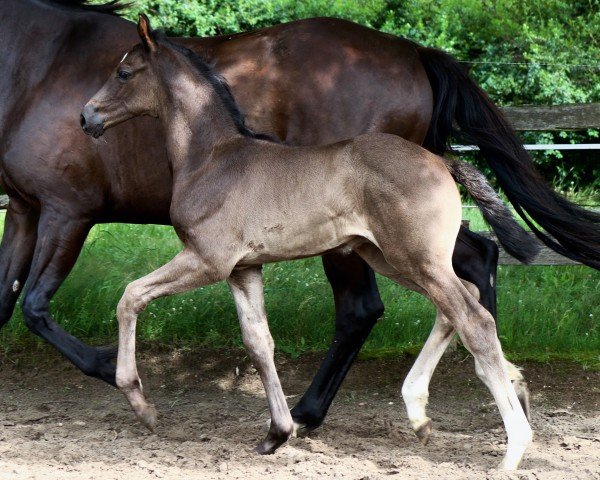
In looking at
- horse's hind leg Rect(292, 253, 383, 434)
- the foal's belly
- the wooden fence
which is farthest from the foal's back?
the wooden fence

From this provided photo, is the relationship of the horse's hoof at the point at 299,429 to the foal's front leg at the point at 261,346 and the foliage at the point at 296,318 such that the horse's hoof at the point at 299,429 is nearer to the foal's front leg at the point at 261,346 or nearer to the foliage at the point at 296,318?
the foal's front leg at the point at 261,346

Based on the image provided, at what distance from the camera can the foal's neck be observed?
4.36 m

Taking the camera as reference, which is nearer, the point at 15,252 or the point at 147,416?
the point at 147,416

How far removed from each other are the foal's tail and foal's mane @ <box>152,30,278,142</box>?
0.89 metres

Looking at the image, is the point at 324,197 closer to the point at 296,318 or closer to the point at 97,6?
the point at 97,6

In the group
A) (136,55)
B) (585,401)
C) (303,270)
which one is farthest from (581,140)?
(136,55)

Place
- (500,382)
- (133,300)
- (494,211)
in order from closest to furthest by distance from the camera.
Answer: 1. (500,382)
2. (133,300)
3. (494,211)

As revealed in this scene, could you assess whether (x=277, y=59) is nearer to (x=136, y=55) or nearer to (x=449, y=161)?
(x=136, y=55)

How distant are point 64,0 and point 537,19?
8084mm

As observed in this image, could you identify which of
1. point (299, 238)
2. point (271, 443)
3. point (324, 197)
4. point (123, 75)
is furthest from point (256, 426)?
point (123, 75)

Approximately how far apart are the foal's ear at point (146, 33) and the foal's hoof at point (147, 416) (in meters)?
1.69

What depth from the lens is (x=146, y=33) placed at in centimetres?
433

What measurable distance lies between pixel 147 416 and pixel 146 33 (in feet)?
5.84

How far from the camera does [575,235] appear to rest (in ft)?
15.2
